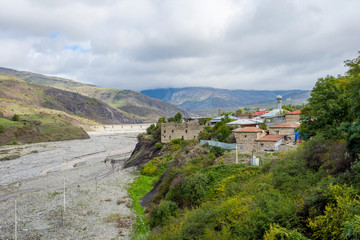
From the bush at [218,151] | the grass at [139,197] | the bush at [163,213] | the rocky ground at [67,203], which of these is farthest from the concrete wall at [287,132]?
the rocky ground at [67,203]

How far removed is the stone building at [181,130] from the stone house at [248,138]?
672 inches

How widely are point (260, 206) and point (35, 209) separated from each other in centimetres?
2828

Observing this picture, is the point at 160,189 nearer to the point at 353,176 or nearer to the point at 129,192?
the point at 129,192

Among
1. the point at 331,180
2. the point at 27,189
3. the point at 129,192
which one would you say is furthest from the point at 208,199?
the point at 27,189

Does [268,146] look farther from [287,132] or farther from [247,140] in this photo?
[287,132]

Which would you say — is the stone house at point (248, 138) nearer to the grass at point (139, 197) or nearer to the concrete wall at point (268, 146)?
the concrete wall at point (268, 146)

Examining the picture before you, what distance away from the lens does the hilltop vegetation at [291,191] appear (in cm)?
971

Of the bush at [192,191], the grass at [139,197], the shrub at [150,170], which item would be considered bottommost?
the grass at [139,197]

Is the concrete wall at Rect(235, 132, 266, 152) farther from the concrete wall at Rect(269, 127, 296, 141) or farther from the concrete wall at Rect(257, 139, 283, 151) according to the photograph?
the concrete wall at Rect(269, 127, 296, 141)

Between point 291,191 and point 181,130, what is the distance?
35.9 metres

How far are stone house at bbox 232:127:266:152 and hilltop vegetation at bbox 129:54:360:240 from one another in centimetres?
297

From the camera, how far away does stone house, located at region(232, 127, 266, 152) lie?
1206 inches

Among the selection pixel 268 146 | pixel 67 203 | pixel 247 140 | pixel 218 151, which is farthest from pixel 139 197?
pixel 268 146

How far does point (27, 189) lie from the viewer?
37.4 m
